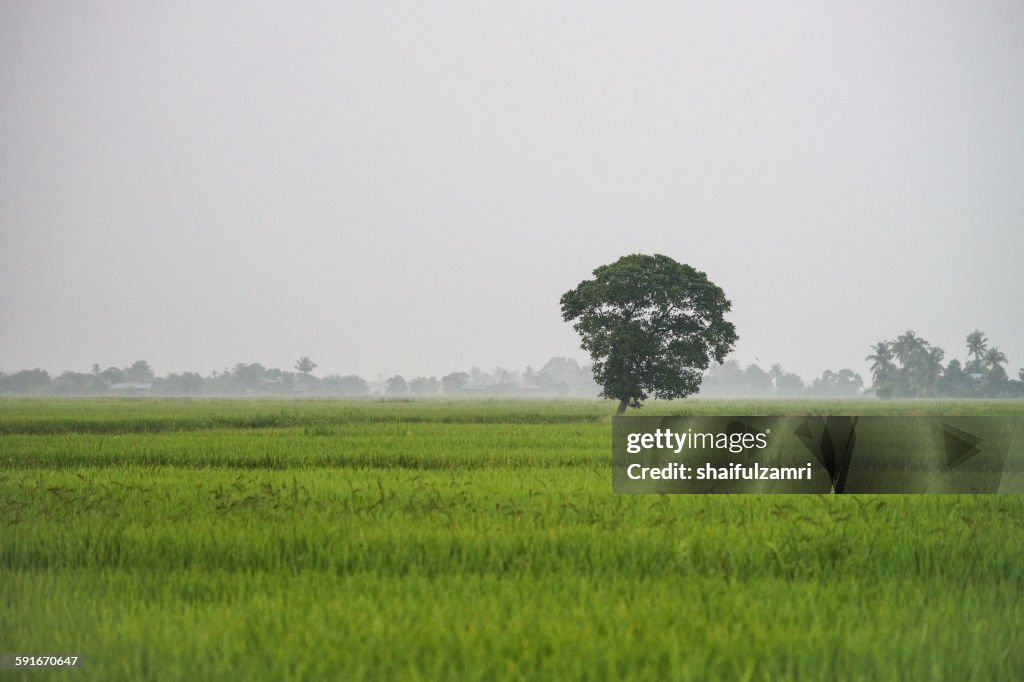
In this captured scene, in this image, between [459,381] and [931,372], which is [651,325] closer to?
[931,372]

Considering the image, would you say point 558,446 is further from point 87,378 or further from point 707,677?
point 87,378

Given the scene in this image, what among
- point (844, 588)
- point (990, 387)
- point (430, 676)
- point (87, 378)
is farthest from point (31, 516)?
point (87, 378)

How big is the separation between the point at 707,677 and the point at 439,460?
1095 centimetres

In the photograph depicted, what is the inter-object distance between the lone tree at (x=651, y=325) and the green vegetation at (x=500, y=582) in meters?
24.4

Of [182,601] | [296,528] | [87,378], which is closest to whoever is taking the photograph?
[182,601]

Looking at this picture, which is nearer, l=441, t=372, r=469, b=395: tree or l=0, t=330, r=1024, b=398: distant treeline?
l=0, t=330, r=1024, b=398: distant treeline

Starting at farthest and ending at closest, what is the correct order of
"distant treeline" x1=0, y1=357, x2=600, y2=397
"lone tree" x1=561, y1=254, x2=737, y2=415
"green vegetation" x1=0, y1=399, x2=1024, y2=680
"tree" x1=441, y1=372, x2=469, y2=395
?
1. "tree" x1=441, y1=372, x2=469, y2=395
2. "distant treeline" x1=0, y1=357, x2=600, y2=397
3. "lone tree" x1=561, y1=254, x2=737, y2=415
4. "green vegetation" x1=0, y1=399, x2=1024, y2=680

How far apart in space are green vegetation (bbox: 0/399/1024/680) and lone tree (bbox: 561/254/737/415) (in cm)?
2438

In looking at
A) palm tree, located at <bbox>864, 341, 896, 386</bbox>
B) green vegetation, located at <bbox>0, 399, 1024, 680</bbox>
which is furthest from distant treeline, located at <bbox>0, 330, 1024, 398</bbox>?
green vegetation, located at <bbox>0, 399, 1024, 680</bbox>

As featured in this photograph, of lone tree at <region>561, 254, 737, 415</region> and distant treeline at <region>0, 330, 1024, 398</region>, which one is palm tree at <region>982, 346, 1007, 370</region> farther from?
lone tree at <region>561, 254, 737, 415</region>

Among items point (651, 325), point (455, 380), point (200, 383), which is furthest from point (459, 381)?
point (651, 325)

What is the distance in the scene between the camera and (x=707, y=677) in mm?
3891

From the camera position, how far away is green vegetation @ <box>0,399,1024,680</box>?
4086mm

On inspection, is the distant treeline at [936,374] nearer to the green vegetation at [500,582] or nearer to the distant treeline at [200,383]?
the distant treeline at [200,383]
